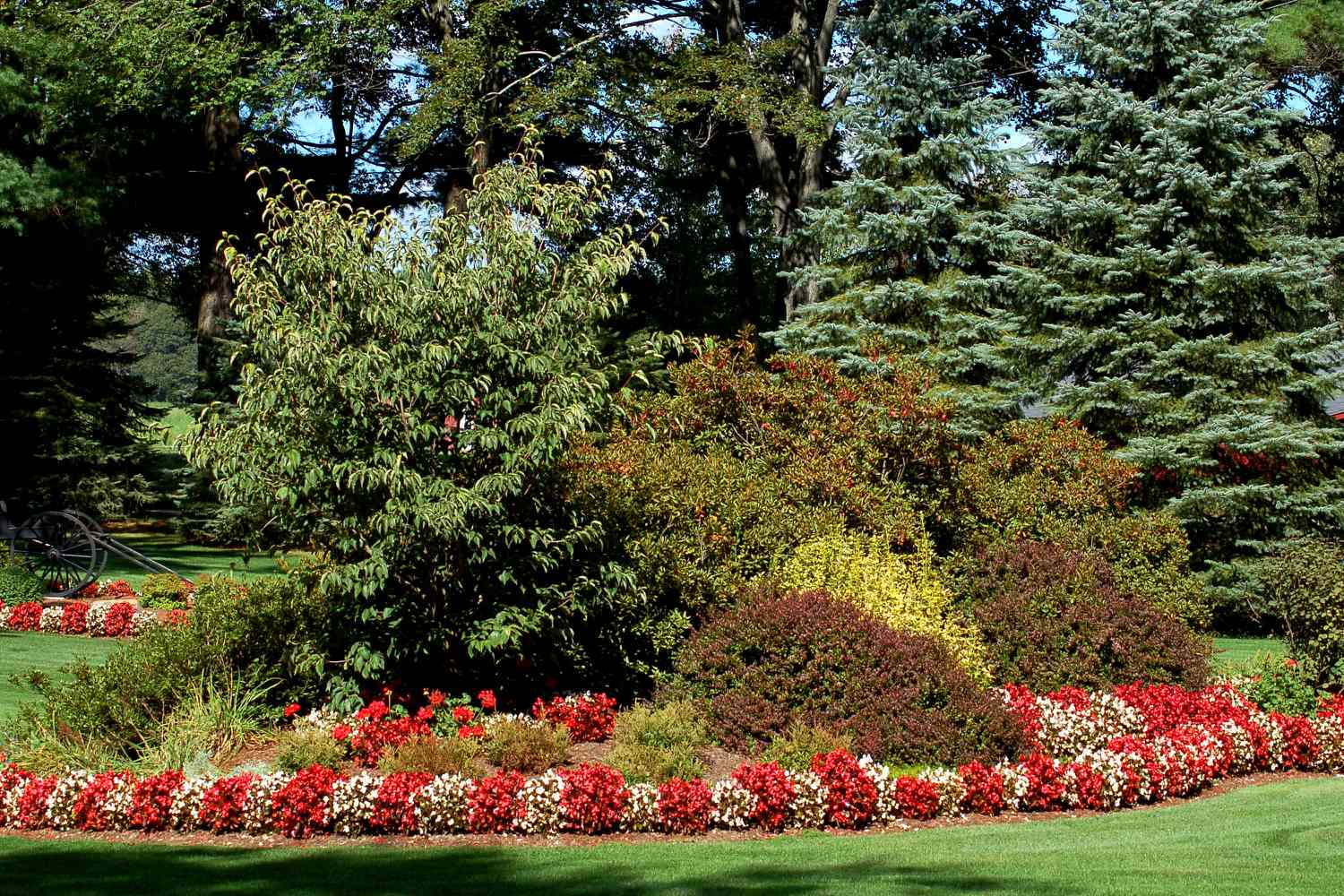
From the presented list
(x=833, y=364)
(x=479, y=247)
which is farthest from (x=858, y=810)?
(x=833, y=364)

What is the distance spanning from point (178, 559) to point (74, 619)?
784 centimetres

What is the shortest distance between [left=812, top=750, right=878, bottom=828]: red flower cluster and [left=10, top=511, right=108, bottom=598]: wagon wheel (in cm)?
1199

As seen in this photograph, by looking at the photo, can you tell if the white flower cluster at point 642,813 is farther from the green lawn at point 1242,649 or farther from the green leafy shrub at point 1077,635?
the green lawn at point 1242,649

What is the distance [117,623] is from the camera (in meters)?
14.4

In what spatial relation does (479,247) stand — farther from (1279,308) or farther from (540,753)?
(1279,308)

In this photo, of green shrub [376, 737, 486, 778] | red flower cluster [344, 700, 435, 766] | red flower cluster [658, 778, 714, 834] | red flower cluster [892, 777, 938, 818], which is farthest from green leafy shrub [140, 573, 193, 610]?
red flower cluster [892, 777, 938, 818]

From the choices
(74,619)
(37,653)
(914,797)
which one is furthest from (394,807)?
(74,619)

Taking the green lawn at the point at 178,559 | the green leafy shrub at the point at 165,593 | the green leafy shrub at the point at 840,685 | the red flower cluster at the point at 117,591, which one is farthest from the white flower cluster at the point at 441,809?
the green lawn at the point at 178,559

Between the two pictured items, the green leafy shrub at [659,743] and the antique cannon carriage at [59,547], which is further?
the antique cannon carriage at [59,547]

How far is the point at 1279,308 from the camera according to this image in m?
17.1

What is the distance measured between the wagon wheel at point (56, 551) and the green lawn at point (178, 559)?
3.93 ft

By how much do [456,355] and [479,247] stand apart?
0.97 metres

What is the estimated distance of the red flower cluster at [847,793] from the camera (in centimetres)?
727

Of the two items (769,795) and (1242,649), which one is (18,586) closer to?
(769,795)
